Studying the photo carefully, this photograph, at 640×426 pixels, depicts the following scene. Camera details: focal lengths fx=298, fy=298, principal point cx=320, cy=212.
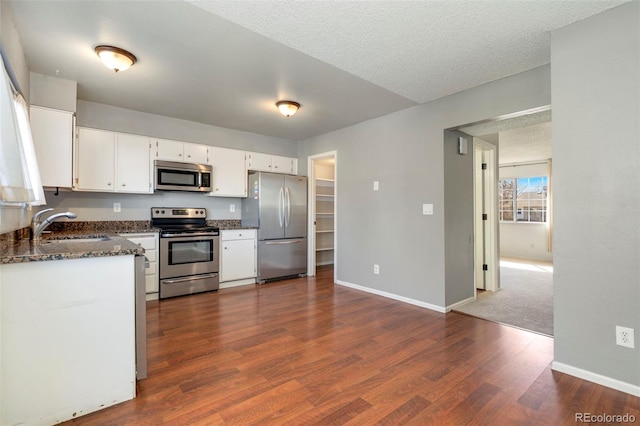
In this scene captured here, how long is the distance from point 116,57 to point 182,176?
6.47 ft

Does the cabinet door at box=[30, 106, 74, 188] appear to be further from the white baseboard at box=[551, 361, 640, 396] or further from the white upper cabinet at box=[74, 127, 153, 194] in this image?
the white baseboard at box=[551, 361, 640, 396]

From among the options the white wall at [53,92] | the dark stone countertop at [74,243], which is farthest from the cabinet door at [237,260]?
the white wall at [53,92]

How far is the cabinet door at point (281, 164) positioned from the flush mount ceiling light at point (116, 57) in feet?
9.28

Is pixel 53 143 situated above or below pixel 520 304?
above

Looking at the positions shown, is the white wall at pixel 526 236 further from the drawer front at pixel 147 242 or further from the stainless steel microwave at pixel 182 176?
the drawer front at pixel 147 242

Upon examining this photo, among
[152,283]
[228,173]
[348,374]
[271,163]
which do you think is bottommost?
[348,374]

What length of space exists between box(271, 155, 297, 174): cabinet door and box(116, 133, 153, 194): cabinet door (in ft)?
6.42

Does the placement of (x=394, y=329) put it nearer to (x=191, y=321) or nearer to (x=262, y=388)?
(x=262, y=388)

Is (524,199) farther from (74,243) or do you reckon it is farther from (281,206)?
(74,243)

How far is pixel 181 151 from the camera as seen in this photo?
4.33 m

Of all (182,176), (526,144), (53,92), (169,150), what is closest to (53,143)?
(53,92)

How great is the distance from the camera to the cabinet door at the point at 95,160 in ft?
11.8

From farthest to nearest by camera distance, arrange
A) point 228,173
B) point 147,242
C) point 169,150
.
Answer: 1. point 228,173
2. point 169,150
3. point 147,242

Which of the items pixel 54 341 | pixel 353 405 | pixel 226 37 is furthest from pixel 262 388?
pixel 226 37
